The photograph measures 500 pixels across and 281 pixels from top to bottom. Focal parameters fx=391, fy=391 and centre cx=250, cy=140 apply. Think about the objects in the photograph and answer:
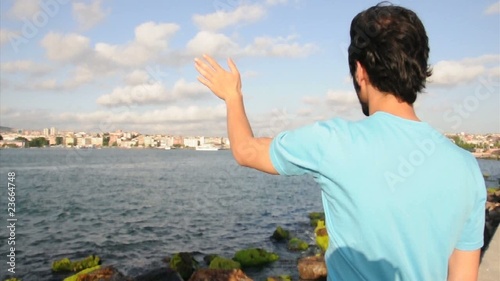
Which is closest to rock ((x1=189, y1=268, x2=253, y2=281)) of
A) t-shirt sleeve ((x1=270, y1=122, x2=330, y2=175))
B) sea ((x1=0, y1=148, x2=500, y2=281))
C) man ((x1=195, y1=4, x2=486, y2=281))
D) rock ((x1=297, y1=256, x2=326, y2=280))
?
sea ((x1=0, y1=148, x2=500, y2=281))

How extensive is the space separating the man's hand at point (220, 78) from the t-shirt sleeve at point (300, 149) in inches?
14.3

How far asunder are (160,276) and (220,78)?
12.9 meters

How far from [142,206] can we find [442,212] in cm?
4429

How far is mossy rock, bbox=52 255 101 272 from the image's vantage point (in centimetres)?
1933

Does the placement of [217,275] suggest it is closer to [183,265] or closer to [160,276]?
[160,276]

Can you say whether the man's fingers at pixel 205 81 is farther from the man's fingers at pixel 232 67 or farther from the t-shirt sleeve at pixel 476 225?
the t-shirt sleeve at pixel 476 225

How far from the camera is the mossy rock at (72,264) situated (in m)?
19.3

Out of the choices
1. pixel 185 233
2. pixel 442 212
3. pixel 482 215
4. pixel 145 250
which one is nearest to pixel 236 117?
pixel 442 212

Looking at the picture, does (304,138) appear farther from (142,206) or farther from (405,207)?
(142,206)

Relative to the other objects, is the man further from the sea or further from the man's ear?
the sea

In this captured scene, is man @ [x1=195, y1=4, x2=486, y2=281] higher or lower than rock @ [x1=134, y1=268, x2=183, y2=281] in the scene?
higher

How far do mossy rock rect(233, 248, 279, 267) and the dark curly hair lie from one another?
18.8 meters

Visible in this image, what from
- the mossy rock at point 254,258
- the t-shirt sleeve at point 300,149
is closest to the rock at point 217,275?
the mossy rock at point 254,258

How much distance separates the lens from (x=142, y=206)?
143ft
